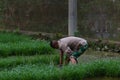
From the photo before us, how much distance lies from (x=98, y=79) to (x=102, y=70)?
0.83 feet

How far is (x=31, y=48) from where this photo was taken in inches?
473

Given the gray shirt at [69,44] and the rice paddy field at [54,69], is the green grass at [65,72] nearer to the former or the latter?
the rice paddy field at [54,69]

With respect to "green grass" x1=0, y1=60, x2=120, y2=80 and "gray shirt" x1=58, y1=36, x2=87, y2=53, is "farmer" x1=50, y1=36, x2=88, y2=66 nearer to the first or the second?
"gray shirt" x1=58, y1=36, x2=87, y2=53

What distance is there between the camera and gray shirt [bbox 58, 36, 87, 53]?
9562mm

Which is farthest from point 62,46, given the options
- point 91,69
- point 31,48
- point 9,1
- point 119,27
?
point 9,1

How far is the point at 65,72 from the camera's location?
830 centimetres

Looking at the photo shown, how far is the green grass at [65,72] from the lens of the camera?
8.01 meters

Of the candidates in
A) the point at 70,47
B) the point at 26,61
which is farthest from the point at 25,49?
the point at 70,47

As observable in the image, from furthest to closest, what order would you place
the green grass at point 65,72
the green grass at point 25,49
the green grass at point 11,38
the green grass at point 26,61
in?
the green grass at point 11,38 → the green grass at point 25,49 → the green grass at point 26,61 → the green grass at point 65,72

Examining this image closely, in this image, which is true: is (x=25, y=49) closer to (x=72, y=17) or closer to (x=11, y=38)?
(x=11, y=38)

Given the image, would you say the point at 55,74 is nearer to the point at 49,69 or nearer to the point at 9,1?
the point at 49,69

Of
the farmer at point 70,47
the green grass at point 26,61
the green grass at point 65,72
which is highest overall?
the farmer at point 70,47

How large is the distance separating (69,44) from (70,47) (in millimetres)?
114

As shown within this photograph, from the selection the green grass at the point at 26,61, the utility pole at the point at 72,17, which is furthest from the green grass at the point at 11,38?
the green grass at the point at 26,61
